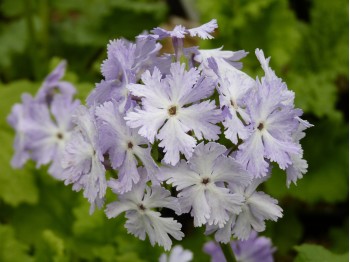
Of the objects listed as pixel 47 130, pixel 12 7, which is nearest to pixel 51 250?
pixel 47 130

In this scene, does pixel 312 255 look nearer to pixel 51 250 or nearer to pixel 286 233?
pixel 51 250

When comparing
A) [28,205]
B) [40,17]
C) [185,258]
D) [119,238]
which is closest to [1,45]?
[40,17]

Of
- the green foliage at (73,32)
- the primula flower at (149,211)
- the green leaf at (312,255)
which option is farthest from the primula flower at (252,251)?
the green foliage at (73,32)

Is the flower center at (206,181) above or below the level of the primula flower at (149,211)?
above

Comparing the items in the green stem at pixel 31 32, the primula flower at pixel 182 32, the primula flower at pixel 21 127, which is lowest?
the primula flower at pixel 182 32

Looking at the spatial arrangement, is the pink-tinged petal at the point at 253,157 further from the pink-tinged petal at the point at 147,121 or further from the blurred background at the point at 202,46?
the blurred background at the point at 202,46

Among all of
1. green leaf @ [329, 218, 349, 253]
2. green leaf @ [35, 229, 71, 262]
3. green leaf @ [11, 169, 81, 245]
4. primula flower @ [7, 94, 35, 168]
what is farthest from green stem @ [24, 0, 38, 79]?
green leaf @ [329, 218, 349, 253]

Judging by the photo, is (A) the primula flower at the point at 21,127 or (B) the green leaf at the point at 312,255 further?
(A) the primula flower at the point at 21,127
